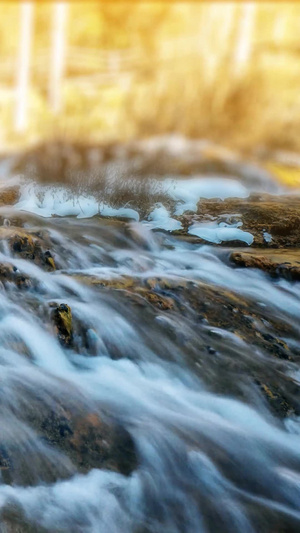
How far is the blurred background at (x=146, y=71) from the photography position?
334 cm

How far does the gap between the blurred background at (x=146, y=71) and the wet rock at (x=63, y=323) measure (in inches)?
62.4

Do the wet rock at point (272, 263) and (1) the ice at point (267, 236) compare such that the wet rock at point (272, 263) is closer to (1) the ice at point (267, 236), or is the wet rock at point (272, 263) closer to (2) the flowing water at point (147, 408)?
(2) the flowing water at point (147, 408)

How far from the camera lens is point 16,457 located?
1771mm

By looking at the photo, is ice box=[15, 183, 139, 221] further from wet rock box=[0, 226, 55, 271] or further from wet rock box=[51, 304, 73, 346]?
wet rock box=[51, 304, 73, 346]

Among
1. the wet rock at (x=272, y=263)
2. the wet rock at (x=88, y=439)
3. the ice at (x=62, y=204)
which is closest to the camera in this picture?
the wet rock at (x=88, y=439)

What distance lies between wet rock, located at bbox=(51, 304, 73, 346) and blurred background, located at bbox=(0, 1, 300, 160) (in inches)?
62.4

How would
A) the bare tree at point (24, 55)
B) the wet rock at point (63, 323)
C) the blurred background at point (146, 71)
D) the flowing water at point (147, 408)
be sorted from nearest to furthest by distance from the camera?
1. the flowing water at point (147, 408)
2. the wet rock at point (63, 323)
3. the bare tree at point (24, 55)
4. the blurred background at point (146, 71)

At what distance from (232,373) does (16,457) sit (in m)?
1.16

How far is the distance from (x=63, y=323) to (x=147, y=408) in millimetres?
602

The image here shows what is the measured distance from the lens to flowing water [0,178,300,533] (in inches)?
68.0

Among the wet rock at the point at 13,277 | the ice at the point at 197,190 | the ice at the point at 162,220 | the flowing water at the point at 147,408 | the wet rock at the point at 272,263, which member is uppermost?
the ice at the point at 197,190

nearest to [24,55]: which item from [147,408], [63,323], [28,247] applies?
[28,247]

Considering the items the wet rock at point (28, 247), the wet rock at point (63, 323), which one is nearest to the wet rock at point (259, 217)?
the wet rock at point (28, 247)

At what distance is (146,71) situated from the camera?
397cm
